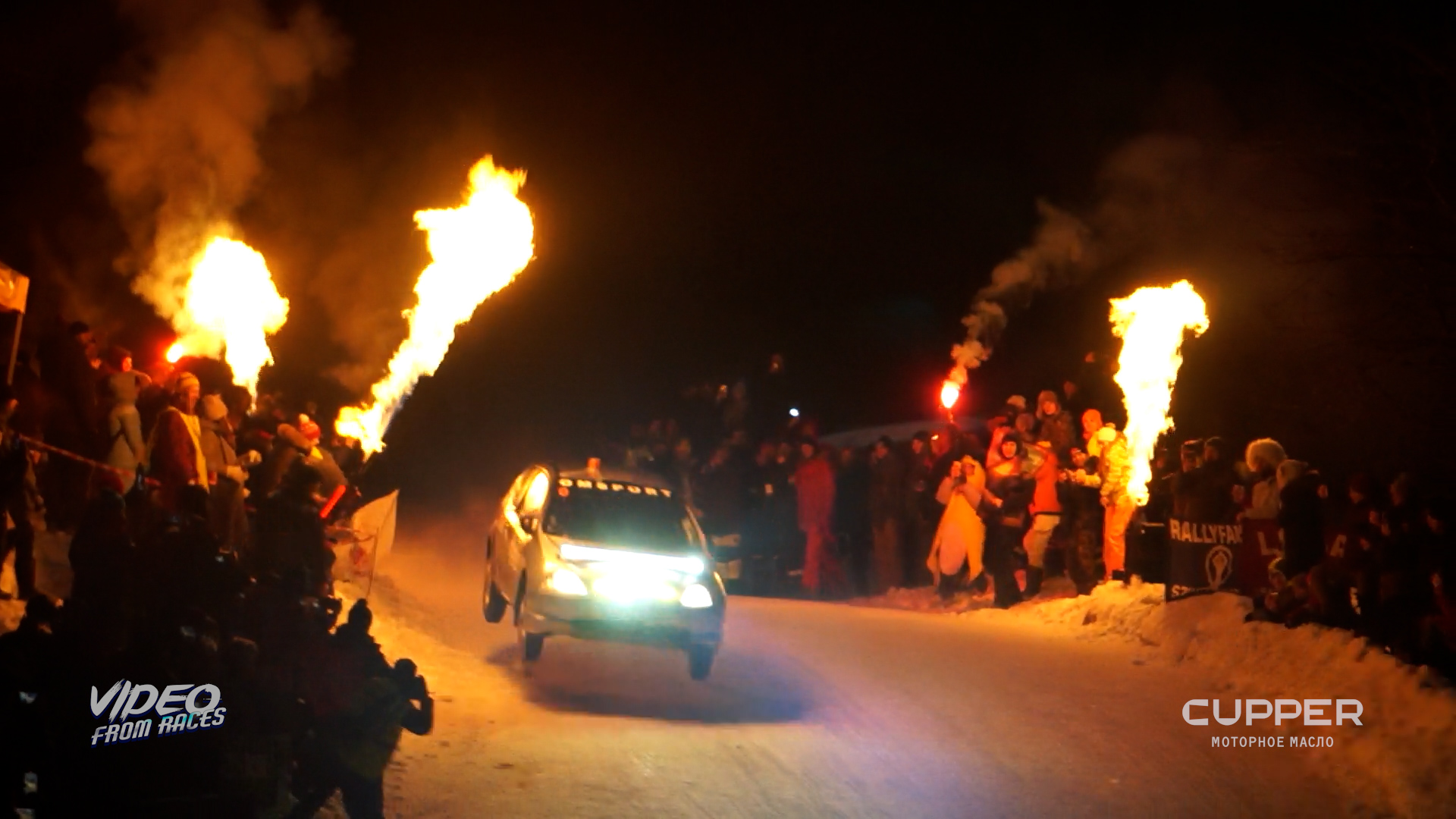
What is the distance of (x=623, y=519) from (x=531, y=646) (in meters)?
1.63

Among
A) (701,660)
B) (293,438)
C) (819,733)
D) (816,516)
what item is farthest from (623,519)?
(816,516)

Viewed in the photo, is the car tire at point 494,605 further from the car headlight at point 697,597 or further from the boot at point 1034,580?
the boot at point 1034,580

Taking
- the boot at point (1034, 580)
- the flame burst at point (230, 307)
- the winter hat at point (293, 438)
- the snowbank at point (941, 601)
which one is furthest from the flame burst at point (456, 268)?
the boot at point (1034, 580)

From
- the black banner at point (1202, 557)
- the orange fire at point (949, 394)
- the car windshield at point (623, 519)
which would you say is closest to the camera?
the car windshield at point (623, 519)

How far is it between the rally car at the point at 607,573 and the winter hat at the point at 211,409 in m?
Result: 3.29

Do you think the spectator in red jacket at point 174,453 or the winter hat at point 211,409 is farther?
the winter hat at point 211,409

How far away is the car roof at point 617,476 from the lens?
13.6 metres

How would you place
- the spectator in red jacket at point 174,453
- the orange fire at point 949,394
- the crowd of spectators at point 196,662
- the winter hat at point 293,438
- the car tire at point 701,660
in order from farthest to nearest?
the orange fire at point 949,394, the winter hat at point 293,438, the car tire at point 701,660, the spectator in red jacket at point 174,453, the crowd of spectators at point 196,662

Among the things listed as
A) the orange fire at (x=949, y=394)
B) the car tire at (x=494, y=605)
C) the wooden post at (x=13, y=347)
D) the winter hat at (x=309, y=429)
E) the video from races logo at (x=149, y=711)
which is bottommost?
the video from races logo at (x=149, y=711)

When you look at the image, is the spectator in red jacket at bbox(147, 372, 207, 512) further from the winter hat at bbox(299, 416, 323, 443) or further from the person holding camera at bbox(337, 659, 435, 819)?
the person holding camera at bbox(337, 659, 435, 819)

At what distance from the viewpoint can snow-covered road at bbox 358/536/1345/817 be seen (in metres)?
8.34

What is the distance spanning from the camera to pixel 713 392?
77.6ft

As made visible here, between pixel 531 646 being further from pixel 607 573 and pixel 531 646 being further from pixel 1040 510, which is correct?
pixel 1040 510

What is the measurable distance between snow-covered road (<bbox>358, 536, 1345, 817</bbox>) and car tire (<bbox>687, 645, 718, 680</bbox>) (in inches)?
6.2
